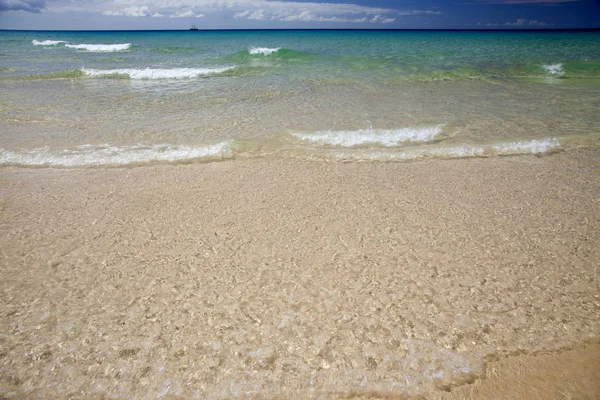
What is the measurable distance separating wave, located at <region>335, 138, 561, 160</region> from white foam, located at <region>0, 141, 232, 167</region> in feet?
6.61

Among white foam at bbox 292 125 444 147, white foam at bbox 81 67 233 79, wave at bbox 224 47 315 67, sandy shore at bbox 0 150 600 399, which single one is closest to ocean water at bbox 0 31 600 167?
white foam at bbox 292 125 444 147

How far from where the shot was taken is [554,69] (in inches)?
634

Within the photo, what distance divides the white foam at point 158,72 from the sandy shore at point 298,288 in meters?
11.8

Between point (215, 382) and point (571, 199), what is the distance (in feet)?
12.9

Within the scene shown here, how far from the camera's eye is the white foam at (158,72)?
14469mm

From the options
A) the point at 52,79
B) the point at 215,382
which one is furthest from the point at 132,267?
the point at 52,79

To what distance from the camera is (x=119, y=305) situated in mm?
2289

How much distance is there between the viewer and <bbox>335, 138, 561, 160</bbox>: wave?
4980 millimetres

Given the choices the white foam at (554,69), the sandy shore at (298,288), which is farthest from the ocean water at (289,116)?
the sandy shore at (298,288)

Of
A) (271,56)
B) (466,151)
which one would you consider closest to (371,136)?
(466,151)

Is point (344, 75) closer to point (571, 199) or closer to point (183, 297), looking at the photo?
point (571, 199)

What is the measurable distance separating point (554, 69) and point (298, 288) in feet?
63.9

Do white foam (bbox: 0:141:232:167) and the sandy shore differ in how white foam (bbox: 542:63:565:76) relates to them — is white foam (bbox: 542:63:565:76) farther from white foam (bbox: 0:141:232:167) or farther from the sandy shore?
white foam (bbox: 0:141:232:167)

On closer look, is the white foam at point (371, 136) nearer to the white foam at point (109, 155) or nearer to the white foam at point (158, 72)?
the white foam at point (109, 155)
